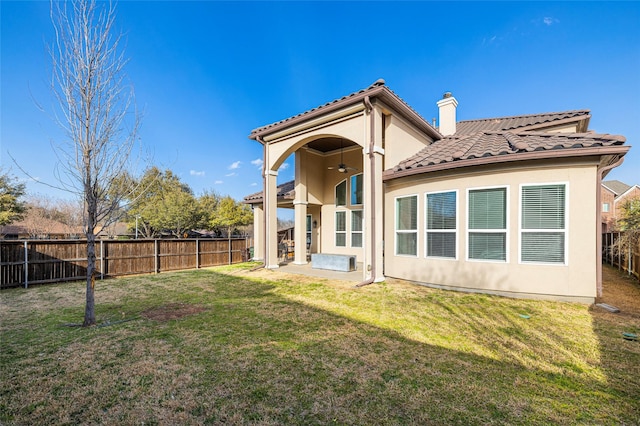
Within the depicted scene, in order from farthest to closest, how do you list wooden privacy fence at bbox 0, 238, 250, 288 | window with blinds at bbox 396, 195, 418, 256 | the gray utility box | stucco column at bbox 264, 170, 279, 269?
stucco column at bbox 264, 170, 279, 269
the gray utility box
wooden privacy fence at bbox 0, 238, 250, 288
window with blinds at bbox 396, 195, 418, 256

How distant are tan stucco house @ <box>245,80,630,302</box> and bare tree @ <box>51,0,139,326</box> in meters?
5.75

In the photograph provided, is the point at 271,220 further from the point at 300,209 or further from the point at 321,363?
the point at 321,363

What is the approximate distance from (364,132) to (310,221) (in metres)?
7.71

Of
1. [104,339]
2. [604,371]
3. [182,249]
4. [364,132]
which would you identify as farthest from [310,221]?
[604,371]

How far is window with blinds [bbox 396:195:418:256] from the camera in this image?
26.0ft

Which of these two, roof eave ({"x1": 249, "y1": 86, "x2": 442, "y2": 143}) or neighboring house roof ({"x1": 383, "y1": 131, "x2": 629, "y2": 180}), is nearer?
neighboring house roof ({"x1": 383, "y1": 131, "x2": 629, "y2": 180})

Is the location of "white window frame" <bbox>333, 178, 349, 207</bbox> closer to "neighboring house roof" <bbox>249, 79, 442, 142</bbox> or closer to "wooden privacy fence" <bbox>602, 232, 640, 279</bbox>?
"neighboring house roof" <bbox>249, 79, 442, 142</bbox>

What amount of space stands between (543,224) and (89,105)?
9.55m

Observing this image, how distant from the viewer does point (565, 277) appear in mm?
5941

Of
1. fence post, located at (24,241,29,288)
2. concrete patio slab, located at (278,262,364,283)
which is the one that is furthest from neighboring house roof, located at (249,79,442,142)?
fence post, located at (24,241,29,288)

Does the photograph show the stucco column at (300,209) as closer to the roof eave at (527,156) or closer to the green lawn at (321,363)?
the roof eave at (527,156)

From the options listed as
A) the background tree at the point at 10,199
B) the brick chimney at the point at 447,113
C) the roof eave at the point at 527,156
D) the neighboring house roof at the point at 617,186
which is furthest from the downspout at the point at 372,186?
the neighboring house roof at the point at 617,186

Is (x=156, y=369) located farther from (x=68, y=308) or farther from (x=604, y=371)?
(x=604, y=371)

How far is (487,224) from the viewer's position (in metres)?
6.70
